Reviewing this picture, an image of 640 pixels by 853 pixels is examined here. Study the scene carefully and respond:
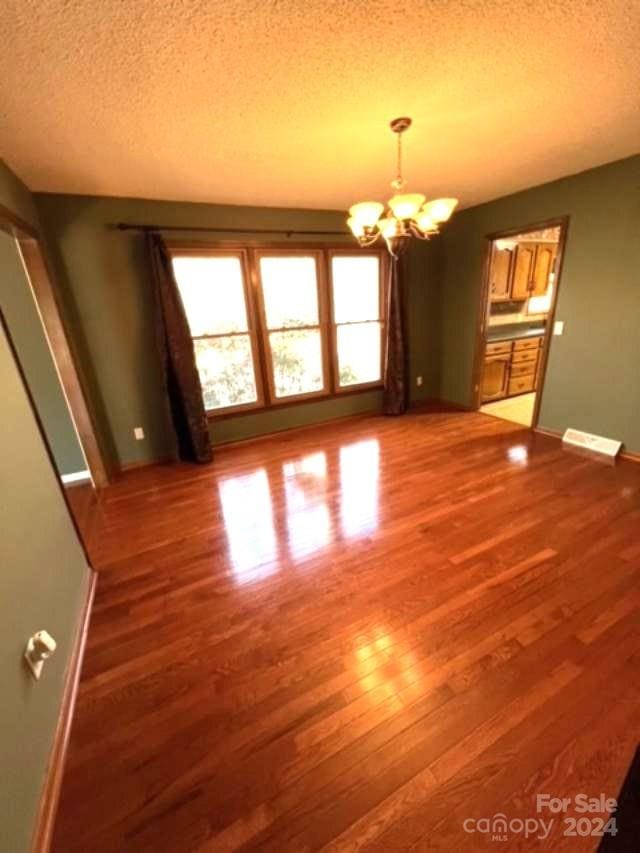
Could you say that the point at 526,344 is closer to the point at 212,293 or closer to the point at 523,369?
the point at 523,369

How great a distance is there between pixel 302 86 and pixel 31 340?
263cm

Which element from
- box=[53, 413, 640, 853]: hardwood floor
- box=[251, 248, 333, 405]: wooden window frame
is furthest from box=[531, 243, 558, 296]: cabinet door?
box=[53, 413, 640, 853]: hardwood floor

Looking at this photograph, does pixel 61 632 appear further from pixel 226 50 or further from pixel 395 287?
pixel 395 287

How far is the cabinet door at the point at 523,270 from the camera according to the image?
4.50m

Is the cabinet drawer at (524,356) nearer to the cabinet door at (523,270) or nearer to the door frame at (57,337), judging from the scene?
the cabinet door at (523,270)

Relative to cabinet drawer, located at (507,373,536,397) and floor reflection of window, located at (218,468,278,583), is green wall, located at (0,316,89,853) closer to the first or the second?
floor reflection of window, located at (218,468,278,583)

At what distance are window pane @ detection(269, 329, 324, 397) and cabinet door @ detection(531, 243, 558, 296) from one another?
3.29 meters

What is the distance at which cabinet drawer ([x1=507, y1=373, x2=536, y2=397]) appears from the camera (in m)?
4.90

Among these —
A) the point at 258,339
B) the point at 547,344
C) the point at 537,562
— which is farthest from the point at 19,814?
the point at 547,344

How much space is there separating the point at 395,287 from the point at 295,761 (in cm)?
409

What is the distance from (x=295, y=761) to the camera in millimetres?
1154

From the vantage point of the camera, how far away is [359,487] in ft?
9.24

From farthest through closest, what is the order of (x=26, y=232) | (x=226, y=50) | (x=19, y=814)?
(x=26, y=232), (x=226, y=50), (x=19, y=814)

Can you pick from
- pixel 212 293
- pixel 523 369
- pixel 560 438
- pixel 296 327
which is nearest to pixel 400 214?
pixel 296 327
